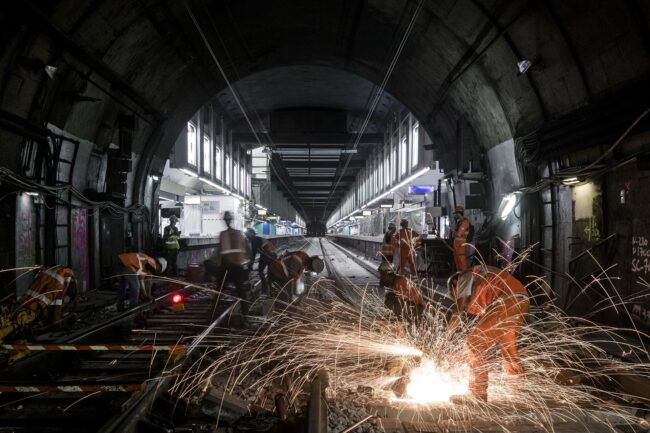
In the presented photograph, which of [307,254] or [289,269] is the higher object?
[307,254]

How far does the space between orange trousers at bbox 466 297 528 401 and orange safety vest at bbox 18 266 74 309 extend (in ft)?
14.9

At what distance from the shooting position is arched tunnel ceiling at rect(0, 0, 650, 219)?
230 inches

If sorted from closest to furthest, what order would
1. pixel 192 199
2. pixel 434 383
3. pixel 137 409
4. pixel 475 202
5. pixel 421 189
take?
1. pixel 137 409
2. pixel 434 383
3. pixel 475 202
4. pixel 421 189
5. pixel 192 199

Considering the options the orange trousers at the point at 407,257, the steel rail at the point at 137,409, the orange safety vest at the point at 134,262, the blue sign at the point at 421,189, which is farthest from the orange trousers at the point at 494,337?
the blue sign at the point at 421,189

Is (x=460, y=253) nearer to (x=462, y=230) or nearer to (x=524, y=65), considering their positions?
(x=462, y=230)

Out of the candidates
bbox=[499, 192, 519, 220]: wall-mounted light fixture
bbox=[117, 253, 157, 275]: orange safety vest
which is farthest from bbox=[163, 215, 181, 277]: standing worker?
bbox=[499, 192, 519, 220]: wall-mounted light fixture

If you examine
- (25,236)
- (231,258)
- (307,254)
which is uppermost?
(25,236)

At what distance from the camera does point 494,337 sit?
3.49 metres

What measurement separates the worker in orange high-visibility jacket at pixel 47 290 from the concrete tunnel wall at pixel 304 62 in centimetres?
182

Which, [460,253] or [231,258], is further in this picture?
[460,253]

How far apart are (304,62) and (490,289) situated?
33.8 feet

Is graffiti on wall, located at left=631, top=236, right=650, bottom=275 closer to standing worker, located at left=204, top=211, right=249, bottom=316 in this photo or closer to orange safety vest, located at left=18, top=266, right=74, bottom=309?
standing worker, located at left=204, top=211, right=249, bottom=316

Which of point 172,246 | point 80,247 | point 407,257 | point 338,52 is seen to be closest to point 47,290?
point 80,247

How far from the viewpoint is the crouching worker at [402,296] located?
4.77 meters
